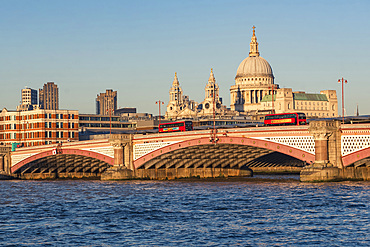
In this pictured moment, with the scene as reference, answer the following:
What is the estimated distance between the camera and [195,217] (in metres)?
60.7

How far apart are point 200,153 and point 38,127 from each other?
219 ft

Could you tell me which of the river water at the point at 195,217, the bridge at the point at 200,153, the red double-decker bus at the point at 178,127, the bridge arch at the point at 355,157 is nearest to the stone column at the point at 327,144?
the bridge at the point at 200,153

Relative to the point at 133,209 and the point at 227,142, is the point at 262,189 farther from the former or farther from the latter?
the point at 133,209

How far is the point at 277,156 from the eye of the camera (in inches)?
4948

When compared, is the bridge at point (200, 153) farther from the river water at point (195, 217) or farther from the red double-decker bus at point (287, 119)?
the red double-decker bus at point (287, 119)

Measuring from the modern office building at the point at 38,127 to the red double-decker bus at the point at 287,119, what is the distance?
227 ft

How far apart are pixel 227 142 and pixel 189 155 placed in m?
16.6

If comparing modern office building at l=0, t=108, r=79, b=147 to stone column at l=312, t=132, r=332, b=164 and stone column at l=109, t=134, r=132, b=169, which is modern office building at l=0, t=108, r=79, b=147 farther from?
stone column at l=312, t=132, r=332, b=164

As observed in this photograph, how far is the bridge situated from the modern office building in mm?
21578

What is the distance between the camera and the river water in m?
49.0

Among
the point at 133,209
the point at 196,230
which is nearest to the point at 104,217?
the point at 133,209

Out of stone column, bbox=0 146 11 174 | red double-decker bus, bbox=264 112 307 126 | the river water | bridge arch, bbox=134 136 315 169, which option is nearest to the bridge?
bridge arch, bbox=134 136 315 169

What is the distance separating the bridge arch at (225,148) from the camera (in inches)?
3639

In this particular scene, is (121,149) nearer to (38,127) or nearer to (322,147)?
(322,147)
